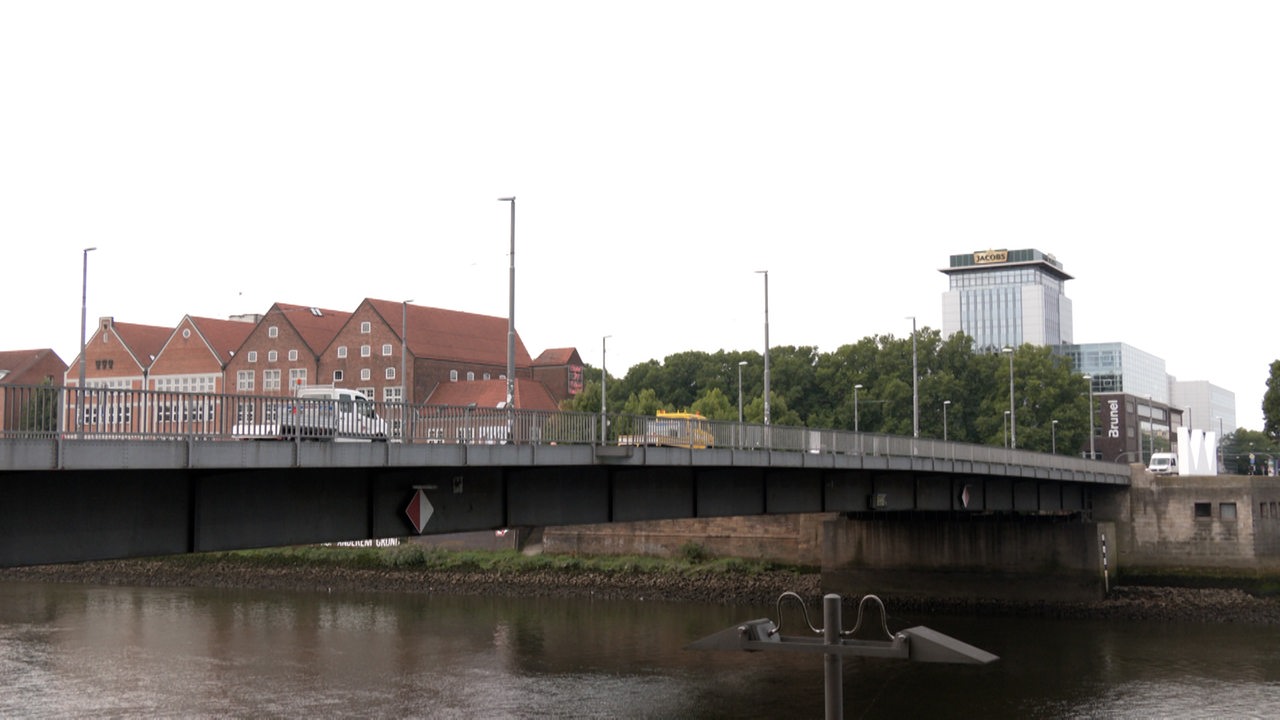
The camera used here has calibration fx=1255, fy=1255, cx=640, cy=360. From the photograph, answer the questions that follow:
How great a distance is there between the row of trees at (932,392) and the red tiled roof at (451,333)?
936 cm

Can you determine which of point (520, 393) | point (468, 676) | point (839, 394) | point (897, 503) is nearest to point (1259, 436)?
point (839, 394)

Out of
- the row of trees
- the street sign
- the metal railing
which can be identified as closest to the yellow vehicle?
the metal railing

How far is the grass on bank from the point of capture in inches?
2670

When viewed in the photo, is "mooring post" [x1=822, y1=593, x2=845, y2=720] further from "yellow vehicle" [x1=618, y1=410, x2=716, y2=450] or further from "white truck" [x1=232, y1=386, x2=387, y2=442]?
"yellow vehicle" [x1=618, y1=410, x2=716, y2=450]

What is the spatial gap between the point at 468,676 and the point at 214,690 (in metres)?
7.66

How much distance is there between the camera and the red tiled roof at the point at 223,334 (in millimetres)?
97812

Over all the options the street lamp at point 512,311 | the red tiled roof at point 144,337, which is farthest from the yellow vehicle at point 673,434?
the red tiled roof at point 144,337

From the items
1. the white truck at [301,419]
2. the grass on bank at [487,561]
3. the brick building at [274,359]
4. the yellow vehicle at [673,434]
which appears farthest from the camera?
the brick building at [274,359]

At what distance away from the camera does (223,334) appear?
10119 centimetres

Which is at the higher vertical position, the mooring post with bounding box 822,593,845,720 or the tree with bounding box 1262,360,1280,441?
the tree with bounding box 1262,360,1280,441

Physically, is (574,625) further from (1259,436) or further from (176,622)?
(1259,436)

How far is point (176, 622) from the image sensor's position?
5372 cm

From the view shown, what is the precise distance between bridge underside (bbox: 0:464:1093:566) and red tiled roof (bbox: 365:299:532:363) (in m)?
65.4

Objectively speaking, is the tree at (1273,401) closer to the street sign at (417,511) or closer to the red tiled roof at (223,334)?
the red tiled roof at (223,334)
